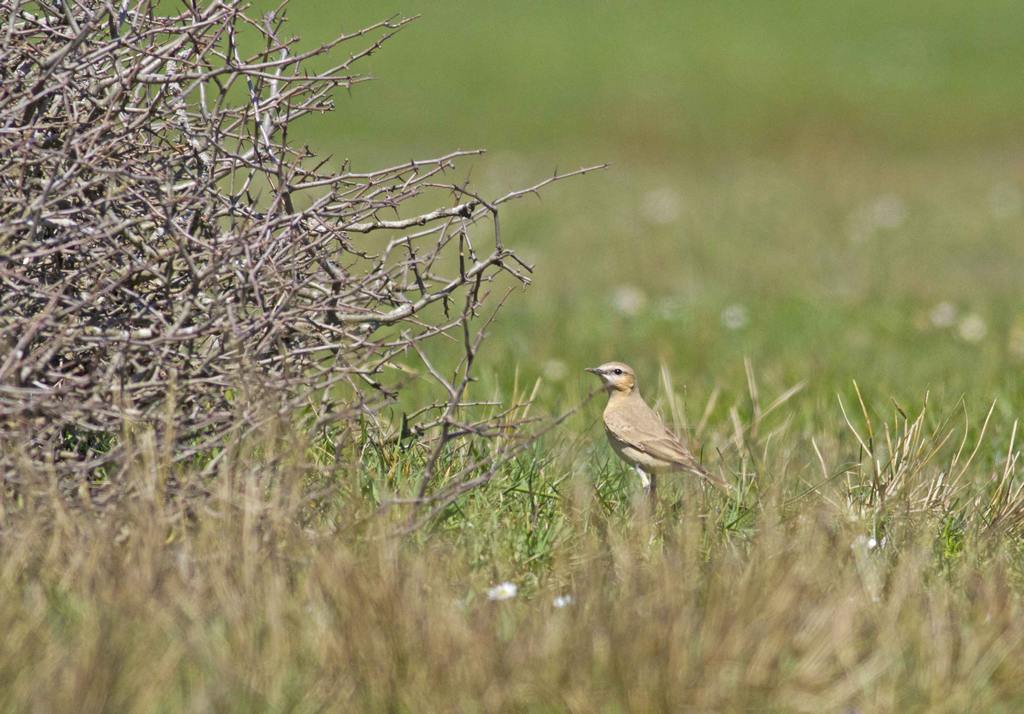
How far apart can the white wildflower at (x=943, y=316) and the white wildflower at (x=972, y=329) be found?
0.09 meters

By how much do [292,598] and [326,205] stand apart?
4.43ft

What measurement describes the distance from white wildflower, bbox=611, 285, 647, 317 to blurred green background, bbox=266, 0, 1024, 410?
4 cm

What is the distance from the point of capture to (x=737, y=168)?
21.4 metres

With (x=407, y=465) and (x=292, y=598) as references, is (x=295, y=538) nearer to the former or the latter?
(x=292, y=598)

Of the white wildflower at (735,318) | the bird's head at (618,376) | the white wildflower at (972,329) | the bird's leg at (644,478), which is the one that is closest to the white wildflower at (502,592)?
the bird's leg at (644,478)

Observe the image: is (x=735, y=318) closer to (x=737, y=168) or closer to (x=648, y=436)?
(x=648, y=436)

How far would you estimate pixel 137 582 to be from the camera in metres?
3.07

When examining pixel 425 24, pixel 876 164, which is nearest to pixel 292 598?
pixel 876 164

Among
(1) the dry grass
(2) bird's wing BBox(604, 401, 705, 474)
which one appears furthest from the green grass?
(2) bird's wing BBox(604, 401, 705, 474)

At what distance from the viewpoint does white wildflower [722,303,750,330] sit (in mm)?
8547

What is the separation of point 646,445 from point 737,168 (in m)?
17.4

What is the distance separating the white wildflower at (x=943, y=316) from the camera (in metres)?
8.34

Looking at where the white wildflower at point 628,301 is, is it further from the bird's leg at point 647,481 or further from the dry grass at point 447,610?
the dry grass at point 447,610

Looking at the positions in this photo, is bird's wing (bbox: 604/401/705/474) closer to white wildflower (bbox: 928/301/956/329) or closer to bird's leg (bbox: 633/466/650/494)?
bird's leg (bbox: 633/466/650/494)
